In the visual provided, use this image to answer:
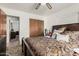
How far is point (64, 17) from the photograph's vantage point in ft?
5.81

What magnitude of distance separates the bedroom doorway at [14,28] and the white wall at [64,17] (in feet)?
1.68

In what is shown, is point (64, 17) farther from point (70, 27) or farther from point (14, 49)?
point (14, 49)

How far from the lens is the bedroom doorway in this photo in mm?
1609

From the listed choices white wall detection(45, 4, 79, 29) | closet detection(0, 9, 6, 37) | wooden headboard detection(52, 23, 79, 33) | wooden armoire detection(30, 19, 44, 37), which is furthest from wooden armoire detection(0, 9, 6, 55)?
wooden headboard detection(52, 23, 79, 33)

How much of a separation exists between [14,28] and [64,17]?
907mm

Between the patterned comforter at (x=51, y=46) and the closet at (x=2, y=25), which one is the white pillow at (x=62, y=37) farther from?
the closet at (x=2, y=25)

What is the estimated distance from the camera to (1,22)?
162 cm

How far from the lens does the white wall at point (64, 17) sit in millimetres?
1715

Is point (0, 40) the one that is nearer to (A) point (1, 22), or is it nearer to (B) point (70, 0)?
(A) point (1, 22)

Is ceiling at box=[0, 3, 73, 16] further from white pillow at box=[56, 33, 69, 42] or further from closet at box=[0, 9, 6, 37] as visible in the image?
white pillow at box=[56, 33, 69, 42]

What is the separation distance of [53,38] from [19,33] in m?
0.65

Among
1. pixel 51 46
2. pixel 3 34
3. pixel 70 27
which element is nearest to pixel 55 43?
pixel 51 46

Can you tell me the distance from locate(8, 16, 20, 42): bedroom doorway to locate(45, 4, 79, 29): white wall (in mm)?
512

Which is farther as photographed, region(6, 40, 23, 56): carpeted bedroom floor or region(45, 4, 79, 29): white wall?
region(45, 4, 79, 29): white wall
